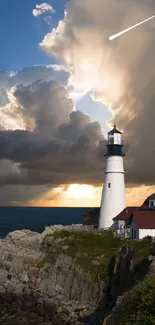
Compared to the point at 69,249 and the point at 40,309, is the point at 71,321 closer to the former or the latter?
the point at 40,309

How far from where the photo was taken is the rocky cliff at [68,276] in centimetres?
3906

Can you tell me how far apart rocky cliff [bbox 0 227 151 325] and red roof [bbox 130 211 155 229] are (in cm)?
328

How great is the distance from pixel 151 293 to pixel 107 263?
24539mm

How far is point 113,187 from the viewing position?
58.2 meters

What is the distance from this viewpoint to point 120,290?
4053cm

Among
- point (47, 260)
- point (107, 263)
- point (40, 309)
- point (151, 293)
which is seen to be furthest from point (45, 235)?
point (151, 293)

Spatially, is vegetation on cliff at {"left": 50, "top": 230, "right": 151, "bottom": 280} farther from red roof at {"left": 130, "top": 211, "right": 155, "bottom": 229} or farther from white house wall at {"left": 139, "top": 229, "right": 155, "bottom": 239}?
red roof at {"left": 130, "top": 211, "right": 155, "bottom": 229}

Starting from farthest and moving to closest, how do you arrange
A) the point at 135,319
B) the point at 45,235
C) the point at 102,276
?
the point at 45,235 → the point at 102,276 → the point at 135,319

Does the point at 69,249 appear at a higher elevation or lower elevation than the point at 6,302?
higher

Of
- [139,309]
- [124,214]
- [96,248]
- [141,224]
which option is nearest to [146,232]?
[141,224]

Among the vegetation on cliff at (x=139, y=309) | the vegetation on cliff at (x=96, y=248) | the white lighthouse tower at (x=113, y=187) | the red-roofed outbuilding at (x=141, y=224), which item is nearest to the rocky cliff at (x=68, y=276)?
the vegetation on cliff at (x=96, y=248)

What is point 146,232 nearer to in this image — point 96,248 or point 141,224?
point 141,224

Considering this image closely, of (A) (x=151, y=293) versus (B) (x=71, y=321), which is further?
(B) (x=71, y=321)

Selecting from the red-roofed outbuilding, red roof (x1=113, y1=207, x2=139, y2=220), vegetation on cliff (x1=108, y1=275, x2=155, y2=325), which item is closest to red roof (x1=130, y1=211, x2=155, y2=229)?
the red-roofed outbuilding
